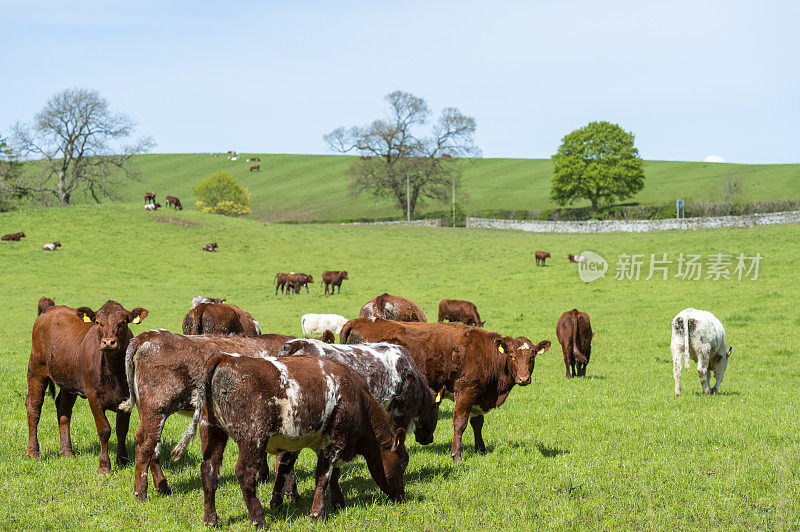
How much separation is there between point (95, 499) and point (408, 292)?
30451 millimetres

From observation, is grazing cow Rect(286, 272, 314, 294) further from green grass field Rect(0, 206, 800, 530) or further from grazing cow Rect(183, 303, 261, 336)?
grazing cow Rect(183, 303, 261, 336)

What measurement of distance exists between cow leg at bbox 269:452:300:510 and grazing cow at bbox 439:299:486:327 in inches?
743

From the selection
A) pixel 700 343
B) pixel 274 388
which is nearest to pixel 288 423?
pixel 274 388

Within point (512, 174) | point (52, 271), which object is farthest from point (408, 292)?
point (512, 174)

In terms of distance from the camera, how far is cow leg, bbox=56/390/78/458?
29.8 feet

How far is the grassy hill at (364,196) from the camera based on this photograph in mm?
97338

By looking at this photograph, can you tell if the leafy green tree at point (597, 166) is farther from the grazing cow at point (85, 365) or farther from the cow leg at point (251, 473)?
the cow leg at point (251, 473)

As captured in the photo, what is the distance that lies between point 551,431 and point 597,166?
83802 millimetres

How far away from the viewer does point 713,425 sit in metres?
10.6

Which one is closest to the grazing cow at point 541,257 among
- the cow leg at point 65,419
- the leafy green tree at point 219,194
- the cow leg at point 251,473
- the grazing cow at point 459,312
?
the grazing cow at point 459,312

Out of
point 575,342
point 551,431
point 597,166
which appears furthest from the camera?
point 597,166

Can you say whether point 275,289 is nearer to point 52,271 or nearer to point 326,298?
point 326,298

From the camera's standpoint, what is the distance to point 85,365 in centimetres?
856

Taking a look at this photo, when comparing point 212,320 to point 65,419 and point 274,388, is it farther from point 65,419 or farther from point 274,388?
point 274,388
